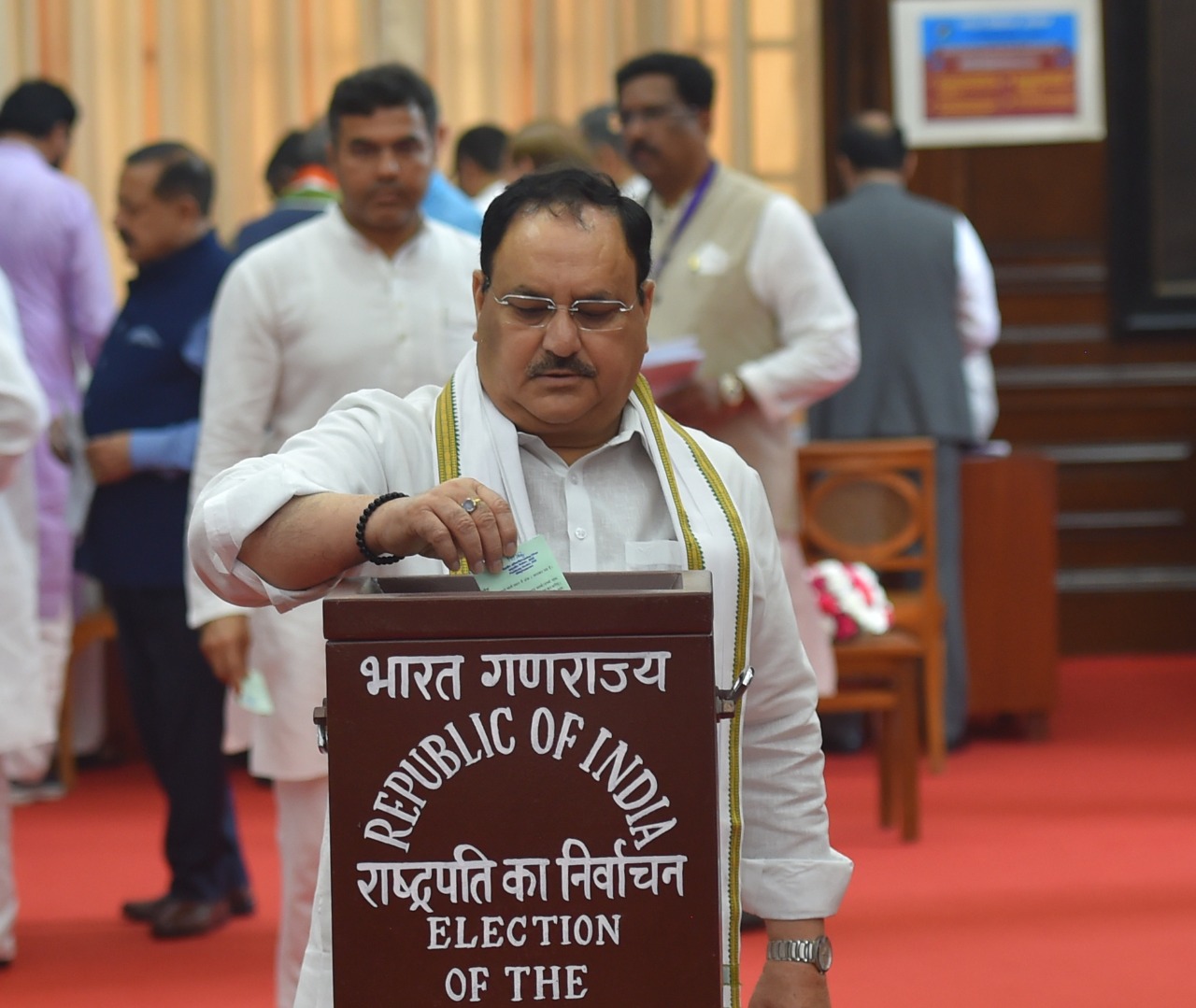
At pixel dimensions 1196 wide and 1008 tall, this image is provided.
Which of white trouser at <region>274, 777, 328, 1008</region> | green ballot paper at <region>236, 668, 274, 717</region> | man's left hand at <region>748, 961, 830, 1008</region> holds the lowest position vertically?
white trouser at <region>274, 777, 328, 1008</region>

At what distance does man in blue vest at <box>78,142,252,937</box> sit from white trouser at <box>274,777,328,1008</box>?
92 cm

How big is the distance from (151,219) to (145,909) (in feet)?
4.57

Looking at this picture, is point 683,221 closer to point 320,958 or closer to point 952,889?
point 952,889

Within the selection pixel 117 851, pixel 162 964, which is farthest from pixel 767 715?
pixel 117 851

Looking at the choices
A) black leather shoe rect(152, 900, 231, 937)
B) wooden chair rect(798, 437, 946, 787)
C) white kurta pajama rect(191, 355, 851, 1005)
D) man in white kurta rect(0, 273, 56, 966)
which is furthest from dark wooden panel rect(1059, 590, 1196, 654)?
white kurta pajama rect(191, 355, 851, 1005)

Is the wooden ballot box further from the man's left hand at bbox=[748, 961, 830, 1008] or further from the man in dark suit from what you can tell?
the man in dark suit

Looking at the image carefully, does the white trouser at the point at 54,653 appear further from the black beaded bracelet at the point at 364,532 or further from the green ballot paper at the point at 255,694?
the black beaded bracelet at the point at 364,532

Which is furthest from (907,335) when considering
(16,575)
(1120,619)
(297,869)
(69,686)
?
(297,869)

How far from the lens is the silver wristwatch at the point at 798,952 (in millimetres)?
1684

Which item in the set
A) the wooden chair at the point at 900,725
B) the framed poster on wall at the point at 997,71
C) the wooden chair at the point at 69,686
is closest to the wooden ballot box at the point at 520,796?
the wooden chair at the point at 900,725

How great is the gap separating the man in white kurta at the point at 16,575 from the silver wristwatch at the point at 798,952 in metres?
1.95

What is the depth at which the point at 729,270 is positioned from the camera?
356cm

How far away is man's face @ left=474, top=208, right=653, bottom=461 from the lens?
1.58m

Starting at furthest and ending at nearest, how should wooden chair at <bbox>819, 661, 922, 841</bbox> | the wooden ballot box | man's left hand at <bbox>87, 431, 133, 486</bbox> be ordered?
1. wooden chair at <bbox>819, 661, 922, 841</bbox>
2. man's left hand at <bbox>87, 431, 133, 486</bbox>
3. the wooden ballot box
